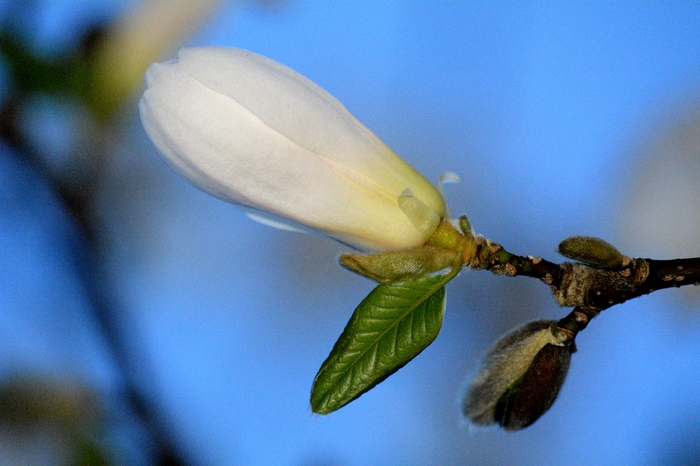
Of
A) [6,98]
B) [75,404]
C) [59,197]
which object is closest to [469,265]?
[59,197]

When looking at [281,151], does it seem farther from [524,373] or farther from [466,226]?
[524,373]

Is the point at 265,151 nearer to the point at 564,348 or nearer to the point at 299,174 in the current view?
the point at 299,174

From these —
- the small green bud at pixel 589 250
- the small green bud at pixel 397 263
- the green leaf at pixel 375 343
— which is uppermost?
the small green bud at pixel 589 250

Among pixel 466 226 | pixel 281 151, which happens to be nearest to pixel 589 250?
pixel 466 226

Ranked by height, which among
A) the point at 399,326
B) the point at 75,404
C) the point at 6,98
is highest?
the point at 6,98

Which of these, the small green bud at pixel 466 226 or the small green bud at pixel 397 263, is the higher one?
the small green bud at pixel 466 226
